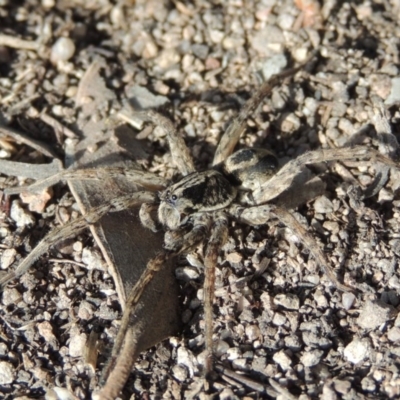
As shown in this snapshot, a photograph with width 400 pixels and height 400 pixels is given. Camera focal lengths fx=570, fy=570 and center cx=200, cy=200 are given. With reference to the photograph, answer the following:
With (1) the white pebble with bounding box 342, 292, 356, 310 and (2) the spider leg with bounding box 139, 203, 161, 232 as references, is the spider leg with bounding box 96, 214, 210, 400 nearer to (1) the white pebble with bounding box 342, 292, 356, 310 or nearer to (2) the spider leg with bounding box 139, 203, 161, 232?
(2) the spider leg with bounding box 139, 203, 161, 232

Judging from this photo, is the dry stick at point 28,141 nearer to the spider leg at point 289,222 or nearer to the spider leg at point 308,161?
the spider leg at point 289,222

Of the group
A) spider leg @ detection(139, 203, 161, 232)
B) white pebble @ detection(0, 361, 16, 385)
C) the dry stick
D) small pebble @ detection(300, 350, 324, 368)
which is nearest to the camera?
small pebble @ detection(300, 350, 324, 368)

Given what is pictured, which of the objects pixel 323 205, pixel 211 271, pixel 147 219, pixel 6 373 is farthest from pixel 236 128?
pixel 6 373

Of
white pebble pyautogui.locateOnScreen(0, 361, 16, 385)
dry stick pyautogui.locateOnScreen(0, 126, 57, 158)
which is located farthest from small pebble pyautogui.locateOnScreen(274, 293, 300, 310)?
dry stick pyautogui.locateOnScreen(0, 126, 57, 158)

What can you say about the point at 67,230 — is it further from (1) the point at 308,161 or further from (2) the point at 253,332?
(1) the point at 308,161

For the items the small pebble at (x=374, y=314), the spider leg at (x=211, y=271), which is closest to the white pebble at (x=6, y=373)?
the spider leg at (x=211, y=271)
